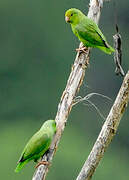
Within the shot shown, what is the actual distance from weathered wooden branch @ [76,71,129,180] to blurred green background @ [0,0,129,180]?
1510 centimetres

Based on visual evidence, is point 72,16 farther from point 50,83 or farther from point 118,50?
point 50,83

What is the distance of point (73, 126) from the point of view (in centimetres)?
2495

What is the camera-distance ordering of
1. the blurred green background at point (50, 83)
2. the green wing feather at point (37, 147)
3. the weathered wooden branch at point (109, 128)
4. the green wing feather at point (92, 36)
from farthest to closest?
the blurred green background at point (50, 83) < the green wing feather at point (92, 36) < the green wing feather at point (37, 147) < the weathered wooden branch at point (109, 128)

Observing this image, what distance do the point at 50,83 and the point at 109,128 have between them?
68.3 feet

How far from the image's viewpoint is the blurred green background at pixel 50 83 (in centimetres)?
2241

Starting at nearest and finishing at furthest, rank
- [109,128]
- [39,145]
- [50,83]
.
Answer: [109,128], [39,145], [50,83]

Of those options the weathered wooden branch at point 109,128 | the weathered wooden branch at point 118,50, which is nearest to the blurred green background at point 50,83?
the weathered wooden branch at point 118,50

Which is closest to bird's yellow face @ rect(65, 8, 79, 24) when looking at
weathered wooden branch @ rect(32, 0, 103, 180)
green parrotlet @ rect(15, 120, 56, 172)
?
weathered wooden branch @ rect(32, 0, 103, 180)

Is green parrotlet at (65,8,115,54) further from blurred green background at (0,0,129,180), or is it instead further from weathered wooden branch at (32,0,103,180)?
blurred green background at (0,0,129,180)

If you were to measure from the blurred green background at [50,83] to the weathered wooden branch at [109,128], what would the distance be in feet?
49.5

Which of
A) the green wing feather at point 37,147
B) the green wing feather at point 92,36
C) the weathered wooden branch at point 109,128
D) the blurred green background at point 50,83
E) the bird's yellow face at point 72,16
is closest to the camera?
the weathered wooden branch at point 109,128

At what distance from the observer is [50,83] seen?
2673 centimetres

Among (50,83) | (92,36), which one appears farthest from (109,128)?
(50,83)

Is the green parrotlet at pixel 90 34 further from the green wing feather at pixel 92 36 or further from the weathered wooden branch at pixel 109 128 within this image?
the weathered wooden branch at pixel 109 128
